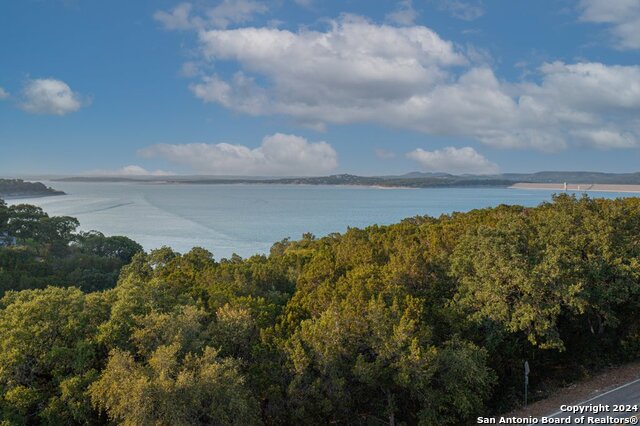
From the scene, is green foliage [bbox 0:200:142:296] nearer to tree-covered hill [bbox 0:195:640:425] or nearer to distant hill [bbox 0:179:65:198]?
tree-covered hill [bbox 0:195:640:425]

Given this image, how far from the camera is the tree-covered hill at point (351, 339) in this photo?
51.6ft

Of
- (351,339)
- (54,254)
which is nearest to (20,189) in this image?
(54,254)

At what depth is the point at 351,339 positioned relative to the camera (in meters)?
18.2

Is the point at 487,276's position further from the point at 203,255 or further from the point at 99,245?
the point at 99,245

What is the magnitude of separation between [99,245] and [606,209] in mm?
53923

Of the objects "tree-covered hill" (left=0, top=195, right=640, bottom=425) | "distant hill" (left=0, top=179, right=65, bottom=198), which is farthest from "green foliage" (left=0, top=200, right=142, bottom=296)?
"distant hill" (left=0, top=179, right=65, bottom=198)

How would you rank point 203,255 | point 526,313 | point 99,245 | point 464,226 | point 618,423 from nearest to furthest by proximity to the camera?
point 618,423 → point 526,313 → point 464,226 → point 203,255 → point 99,245

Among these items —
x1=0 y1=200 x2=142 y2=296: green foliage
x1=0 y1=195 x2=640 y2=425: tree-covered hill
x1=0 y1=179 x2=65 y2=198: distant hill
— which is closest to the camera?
x1=0 y1=195 x2=640 y2=425: tree-covered hill

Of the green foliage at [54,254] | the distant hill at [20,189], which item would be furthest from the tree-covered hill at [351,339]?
the distant hill at [20,189]

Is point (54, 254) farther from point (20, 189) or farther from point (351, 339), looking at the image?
point (20, 189)

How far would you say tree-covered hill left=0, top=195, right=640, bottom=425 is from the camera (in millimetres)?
15734

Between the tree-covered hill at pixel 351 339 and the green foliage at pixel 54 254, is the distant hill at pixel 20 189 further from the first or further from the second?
the tree-covered hill at pixel 351 339

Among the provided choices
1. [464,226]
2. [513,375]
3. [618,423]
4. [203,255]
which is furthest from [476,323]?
[203,255]

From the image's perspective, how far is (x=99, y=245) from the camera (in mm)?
60781
